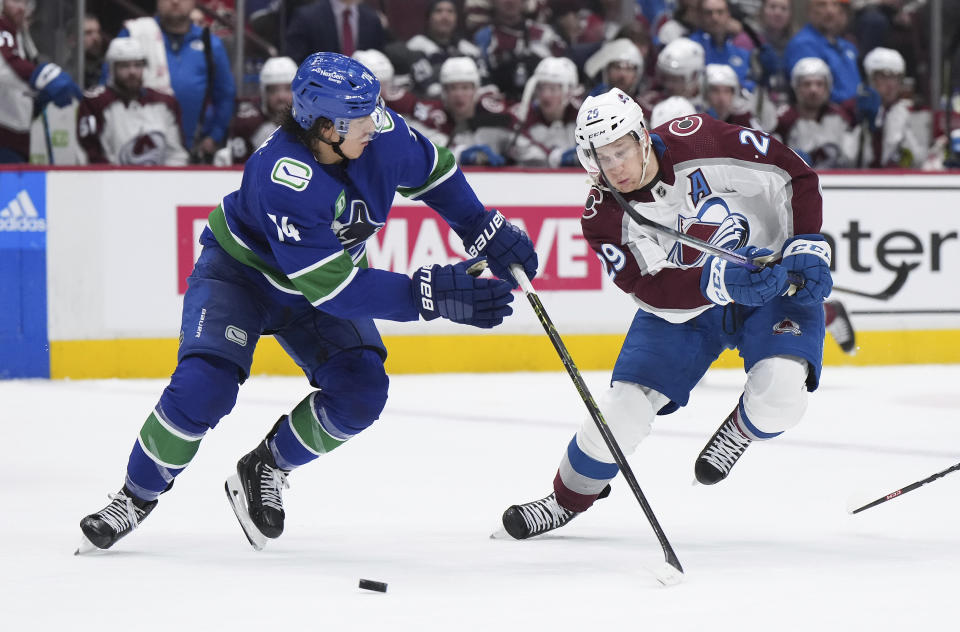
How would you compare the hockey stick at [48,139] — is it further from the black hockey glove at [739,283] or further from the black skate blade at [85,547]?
the black hockey glove at [739,283]

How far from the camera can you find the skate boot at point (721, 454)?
366 cm

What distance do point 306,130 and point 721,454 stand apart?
1.31m

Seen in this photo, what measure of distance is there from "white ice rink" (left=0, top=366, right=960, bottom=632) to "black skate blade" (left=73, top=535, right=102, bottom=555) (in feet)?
0.06

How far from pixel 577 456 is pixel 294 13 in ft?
15.4

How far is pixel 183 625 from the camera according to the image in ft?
9.04

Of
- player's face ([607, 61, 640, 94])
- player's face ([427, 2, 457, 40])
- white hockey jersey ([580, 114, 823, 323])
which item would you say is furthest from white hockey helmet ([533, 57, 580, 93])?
white hockey jersey ([580, 114, 823, 323])

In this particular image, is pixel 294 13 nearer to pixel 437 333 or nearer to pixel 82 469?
pixel 437 333

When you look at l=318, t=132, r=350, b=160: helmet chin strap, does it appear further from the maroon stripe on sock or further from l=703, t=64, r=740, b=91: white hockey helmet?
l=703, t=64, r=740, b=91: white hockey helmet

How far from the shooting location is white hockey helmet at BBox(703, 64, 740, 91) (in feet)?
25.6

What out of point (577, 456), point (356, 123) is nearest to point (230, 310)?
point (356, 123)

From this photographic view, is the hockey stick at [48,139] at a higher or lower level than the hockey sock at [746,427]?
higher

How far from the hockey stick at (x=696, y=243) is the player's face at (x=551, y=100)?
4291 millimetres

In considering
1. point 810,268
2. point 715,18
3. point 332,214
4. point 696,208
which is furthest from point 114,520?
point 715,18

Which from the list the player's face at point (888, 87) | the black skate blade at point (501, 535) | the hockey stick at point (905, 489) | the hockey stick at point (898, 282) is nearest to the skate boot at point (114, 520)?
the black skate blade at point (501, 535)
